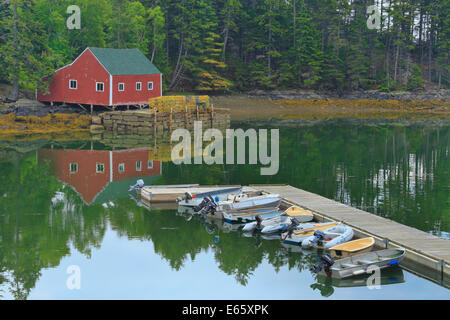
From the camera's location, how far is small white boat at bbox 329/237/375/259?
20.0m

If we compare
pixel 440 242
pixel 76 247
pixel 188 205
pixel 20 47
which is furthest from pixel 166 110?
pixel 440 242

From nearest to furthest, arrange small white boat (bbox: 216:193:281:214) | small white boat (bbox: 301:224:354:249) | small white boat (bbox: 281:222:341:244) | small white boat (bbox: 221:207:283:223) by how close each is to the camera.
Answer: small white boat (bbox: 301:224:354:249) < small white boat (bbox: 281:222:341:244) < small white boat (bbox: 221:207:283:223) < small white boat (bbox: 216:193:281:214)

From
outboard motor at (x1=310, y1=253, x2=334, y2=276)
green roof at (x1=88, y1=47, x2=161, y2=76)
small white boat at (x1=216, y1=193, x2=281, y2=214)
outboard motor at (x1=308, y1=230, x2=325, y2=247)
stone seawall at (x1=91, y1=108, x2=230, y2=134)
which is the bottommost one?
outboard motor at (x1=310, y1=253, x2=334, y2=276)

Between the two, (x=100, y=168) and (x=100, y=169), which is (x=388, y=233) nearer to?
(x=100, y=169)

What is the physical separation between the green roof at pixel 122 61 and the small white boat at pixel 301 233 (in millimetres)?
34735

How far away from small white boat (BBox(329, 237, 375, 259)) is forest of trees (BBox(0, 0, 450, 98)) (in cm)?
4697

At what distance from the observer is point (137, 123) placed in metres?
52.2

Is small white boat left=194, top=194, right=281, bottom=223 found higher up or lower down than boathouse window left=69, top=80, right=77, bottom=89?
A: lower down

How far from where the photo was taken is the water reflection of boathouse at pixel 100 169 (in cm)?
3075

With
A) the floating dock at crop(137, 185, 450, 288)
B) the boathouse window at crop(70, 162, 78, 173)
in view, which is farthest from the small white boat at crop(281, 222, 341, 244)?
the boathouse window at crop(70, 162, 78, 173)

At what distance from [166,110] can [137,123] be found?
2.88m

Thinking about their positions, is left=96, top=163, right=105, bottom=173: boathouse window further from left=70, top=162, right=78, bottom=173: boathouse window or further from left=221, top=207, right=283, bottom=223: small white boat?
left=221, top=207, right=283, bottom=223: small white boat

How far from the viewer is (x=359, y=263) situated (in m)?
19.3
